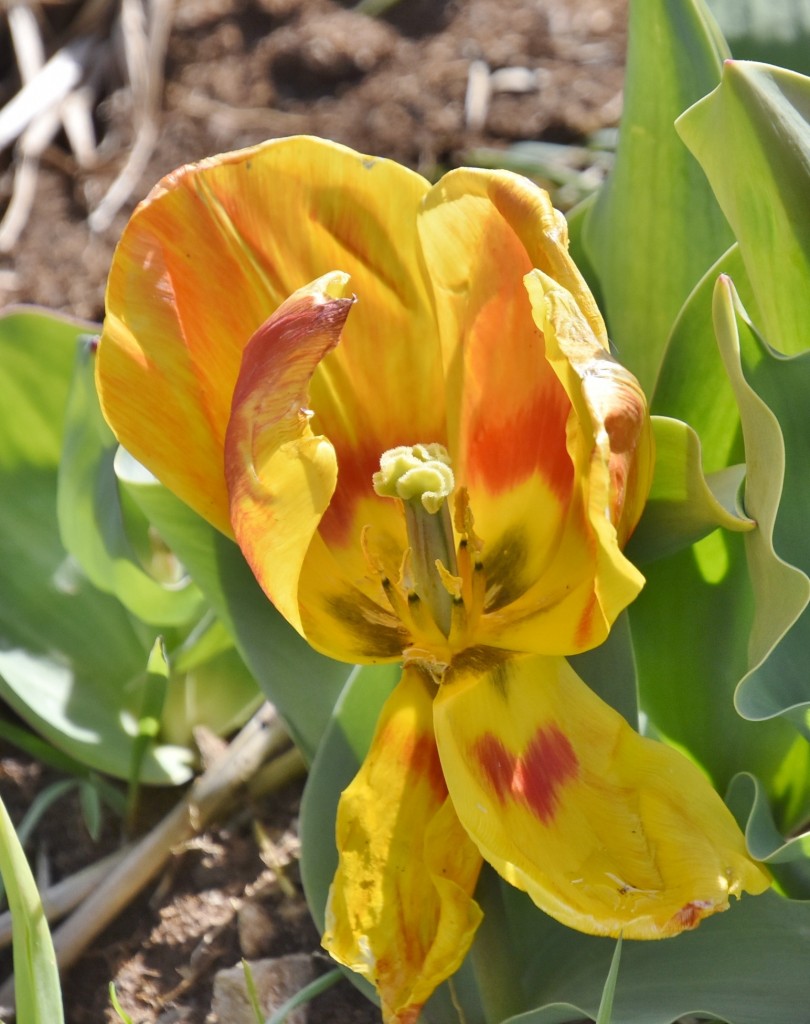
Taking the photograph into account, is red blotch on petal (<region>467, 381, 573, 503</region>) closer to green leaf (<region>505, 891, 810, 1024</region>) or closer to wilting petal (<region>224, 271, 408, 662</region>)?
wilting petal (<region>224, 271, 408, 662</region>)

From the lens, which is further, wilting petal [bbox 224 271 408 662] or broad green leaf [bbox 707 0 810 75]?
broad green leaf [bbox 707 0 810 75]

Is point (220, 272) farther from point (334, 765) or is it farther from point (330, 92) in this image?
point (330, 92)

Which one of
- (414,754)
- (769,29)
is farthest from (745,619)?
(769,29)

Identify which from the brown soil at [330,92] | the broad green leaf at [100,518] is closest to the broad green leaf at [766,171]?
the broad green leaf at [100,518]

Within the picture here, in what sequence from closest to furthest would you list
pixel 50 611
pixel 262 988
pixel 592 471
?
pixel 592 471 < pixel 262 988 < pixel 50 611

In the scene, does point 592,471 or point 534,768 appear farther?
point 534,768

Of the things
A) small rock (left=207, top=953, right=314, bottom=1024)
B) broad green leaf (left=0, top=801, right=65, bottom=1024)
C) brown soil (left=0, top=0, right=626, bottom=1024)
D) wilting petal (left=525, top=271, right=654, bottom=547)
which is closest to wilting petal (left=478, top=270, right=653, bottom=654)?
wilting petal (left=525, top=271, right=654, bottom=547)
